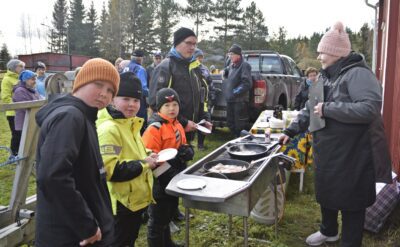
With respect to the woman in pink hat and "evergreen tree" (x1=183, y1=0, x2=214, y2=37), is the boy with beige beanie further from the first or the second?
"evergreen tree" (x1=183, y1=0, x2=214, y2=37)

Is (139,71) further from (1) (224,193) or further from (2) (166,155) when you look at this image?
(1) (224,193)

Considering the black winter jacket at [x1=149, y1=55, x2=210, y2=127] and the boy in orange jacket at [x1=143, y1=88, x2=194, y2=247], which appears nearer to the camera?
the boy in orange jacket at [x1=143, y1=88, x2=194, y2=247]

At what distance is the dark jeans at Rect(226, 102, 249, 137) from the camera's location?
6.53 metres

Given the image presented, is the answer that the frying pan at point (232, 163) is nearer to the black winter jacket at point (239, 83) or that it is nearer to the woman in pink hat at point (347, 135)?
the woman in pink hat at point (347, 135)

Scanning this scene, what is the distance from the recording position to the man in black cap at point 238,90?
6371 millimetres

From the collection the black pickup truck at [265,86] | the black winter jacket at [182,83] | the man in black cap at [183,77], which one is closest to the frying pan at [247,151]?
the man in black cap at [183,77]

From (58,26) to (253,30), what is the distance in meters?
31.8

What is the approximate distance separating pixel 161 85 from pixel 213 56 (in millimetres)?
34025

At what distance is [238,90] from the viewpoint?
6.38m

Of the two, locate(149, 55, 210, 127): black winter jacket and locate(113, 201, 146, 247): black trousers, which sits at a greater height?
locate(149, 55, 210, 127): black winter jacket

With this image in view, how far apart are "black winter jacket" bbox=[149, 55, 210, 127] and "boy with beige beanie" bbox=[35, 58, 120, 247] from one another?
1.75m

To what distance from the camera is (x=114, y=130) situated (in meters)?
2.23

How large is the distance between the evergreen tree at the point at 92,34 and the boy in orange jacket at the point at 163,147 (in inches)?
1777

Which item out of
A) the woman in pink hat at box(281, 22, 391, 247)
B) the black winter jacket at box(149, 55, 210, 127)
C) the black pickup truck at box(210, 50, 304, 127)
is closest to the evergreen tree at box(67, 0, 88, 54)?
the black pickup truck at box(210, 50, 304, 127)
